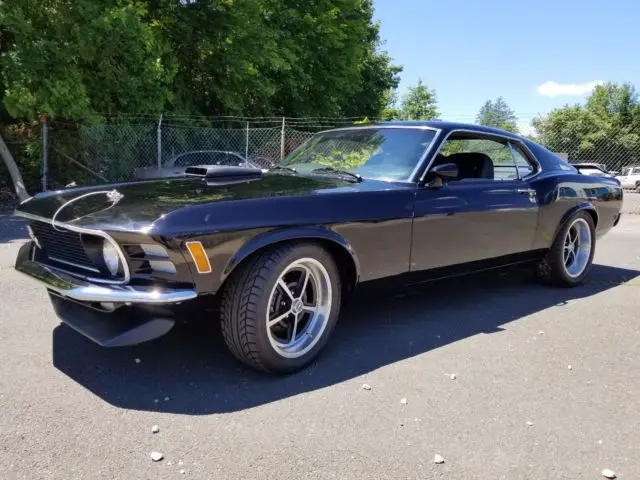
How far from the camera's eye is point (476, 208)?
4.03 m

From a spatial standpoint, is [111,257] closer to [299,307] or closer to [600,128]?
[299,307]

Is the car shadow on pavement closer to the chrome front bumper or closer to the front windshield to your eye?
the chrome front bumper

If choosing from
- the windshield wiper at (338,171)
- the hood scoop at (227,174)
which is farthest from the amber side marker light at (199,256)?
the windshield wiper at (338,171)

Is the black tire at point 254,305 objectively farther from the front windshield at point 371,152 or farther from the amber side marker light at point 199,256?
the front windshield at point 371,152

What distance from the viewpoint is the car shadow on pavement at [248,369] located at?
2.79 m

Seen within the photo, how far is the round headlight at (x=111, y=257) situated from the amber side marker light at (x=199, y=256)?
402 mm

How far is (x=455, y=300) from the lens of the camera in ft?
15.3

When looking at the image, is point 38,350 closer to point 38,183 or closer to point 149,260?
point 149,260

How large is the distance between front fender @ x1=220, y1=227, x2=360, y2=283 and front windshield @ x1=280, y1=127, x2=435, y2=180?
0.75 metres

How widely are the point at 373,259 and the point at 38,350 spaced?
2.09m

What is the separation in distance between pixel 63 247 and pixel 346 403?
1.77 meters

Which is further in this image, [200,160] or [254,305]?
[200,160]

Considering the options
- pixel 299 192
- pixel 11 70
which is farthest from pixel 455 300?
pixel 11 70

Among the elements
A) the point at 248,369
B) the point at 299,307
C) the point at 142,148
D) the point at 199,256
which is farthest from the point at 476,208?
the point at 142,148
